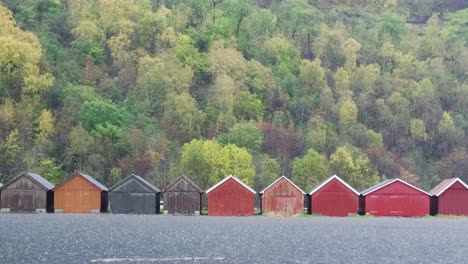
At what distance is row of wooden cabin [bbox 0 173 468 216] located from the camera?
96.5m

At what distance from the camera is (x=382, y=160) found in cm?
13562

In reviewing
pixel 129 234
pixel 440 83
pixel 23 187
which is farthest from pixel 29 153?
pixel 440 83

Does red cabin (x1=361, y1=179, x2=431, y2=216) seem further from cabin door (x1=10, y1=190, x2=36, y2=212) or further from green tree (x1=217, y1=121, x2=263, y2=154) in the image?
cabin door (x1=10, y1=190, x2=36, y2=212)

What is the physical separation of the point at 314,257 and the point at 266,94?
337 feet

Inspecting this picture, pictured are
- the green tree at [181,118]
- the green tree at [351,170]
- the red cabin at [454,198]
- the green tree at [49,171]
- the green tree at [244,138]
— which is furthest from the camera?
the green tree at [181,118]

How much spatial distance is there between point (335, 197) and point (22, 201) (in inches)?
1198

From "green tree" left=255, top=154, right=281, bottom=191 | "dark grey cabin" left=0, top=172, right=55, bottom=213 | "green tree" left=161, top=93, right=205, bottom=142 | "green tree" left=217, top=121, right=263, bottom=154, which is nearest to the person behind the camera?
"dark grey cabin" left=0, top=172, right=55, bottom=213

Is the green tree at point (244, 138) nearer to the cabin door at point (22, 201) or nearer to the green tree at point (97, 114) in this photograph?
the green tree at point (97, 114)

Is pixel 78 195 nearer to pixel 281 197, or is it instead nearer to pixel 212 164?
pixel 212 164

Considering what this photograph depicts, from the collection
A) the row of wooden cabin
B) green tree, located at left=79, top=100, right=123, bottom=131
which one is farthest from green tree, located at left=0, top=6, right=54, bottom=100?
the row of wooden cabin

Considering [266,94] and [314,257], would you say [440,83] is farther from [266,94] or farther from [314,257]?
[314,257]

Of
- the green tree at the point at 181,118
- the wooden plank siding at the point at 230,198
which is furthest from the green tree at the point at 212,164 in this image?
the green tree at the point at 181,118

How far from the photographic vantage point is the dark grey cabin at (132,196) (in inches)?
3799

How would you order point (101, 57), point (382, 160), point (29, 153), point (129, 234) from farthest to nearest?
point (101, 57) → point (382, 160) → point (29, 153) → point (129, 234)
